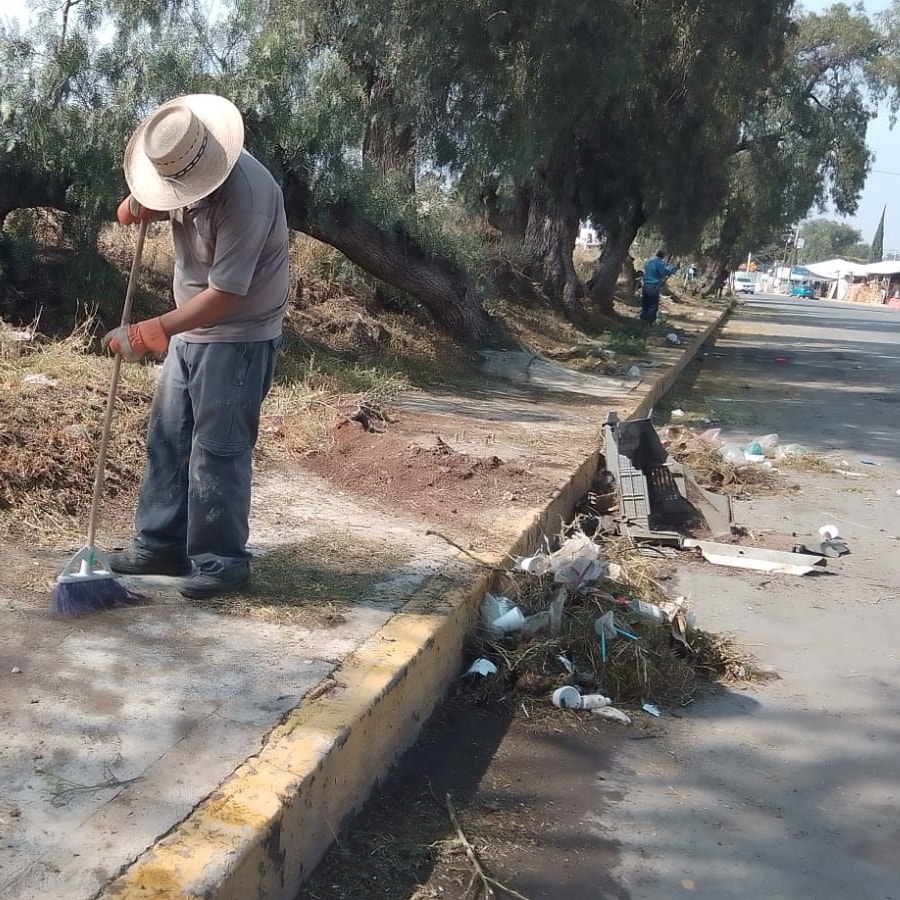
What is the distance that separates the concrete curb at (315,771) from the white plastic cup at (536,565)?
0.49 m

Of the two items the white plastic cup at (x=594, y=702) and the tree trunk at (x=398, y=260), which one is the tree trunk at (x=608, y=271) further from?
the white plastic cup at (x=594, y=702)

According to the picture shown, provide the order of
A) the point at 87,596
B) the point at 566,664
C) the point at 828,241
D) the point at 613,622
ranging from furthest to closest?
1. the point at 828,241
2. the point at 613,622
3. the point at 566,664
4. the point at 87,596

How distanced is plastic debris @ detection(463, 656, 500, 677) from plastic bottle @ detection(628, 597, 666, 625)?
0.80 metres

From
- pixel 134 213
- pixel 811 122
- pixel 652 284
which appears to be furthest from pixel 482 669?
pixel 811 122

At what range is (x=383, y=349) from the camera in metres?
11.0

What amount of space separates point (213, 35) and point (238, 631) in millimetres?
7662

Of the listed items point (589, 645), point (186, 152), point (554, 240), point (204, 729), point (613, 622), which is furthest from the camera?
point (554, 240)

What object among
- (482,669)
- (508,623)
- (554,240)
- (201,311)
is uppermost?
(554,240)

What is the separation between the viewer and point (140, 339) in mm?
3611

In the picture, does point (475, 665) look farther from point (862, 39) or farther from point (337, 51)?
point (862, 39)

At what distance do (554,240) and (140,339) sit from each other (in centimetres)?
1529

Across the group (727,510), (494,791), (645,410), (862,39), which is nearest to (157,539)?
(494,791)

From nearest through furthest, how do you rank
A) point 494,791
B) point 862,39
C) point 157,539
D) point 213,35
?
1. point 494,791
2. point 157,539
3. point 213,35
4. point 862,39

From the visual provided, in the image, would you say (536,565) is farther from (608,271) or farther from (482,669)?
(608,271)
